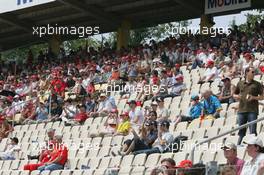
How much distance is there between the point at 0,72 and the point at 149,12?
7.14 metres

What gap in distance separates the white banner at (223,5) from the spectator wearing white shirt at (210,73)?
542 cm

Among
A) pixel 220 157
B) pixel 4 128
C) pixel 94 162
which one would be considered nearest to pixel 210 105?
pixel 94 162

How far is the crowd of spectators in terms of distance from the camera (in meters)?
14.5

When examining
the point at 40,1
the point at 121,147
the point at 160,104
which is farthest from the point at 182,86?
the point at 40,1

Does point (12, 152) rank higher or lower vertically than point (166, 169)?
lower

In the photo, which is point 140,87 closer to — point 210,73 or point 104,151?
point 210,73

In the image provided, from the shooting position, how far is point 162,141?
1376 cm

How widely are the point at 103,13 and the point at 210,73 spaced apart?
37.9 ft

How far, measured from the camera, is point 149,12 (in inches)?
1127

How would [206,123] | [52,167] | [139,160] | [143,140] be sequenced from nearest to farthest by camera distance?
[139,160] < [143,140] < [206,123] < [52,167]

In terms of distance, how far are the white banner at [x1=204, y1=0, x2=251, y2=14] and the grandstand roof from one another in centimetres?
154

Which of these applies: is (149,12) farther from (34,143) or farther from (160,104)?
(160,104)

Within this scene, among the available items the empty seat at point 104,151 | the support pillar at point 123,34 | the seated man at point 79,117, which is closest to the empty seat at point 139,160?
the empty seat at point 104,151

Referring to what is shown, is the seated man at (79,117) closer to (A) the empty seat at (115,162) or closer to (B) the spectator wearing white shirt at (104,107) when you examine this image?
(B) the spectator wearing white shirt at (104,107)
